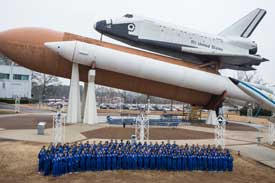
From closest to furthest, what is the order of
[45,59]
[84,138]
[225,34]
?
[84,138] → [45,59] → [225,34]

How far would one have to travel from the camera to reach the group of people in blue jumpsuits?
12.9 metres

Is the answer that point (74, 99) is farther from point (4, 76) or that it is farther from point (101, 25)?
point (4, 76)

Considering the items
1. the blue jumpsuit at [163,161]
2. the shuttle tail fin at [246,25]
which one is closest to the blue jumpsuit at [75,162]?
the blue jumpsuit at [163,161]

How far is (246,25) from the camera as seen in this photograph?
34.1 metres

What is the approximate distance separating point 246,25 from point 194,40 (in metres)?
7.19

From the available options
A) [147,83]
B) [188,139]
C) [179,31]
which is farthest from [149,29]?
[188,139]

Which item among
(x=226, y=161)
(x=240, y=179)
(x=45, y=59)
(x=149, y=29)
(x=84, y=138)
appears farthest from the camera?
(x=149, y=29)

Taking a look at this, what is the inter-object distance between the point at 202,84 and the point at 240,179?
1796 centimetres

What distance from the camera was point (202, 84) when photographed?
101 ft

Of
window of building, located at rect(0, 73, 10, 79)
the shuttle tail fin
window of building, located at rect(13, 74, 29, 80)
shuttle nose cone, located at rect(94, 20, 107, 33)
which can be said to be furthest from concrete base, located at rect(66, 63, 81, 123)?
→ window of building, located at rect(0, 73, 10, 79)

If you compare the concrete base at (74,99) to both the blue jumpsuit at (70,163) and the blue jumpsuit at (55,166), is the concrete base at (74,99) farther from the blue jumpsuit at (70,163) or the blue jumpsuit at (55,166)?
the blue jumpsuit at (55,166)

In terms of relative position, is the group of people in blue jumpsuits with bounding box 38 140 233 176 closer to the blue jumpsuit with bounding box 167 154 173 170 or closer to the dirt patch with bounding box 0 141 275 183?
the blue jumpsuit with bounding box 167 154 173 170

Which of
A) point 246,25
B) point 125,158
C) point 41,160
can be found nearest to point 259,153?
point 125,158

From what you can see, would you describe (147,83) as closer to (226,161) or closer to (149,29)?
(149,29)
